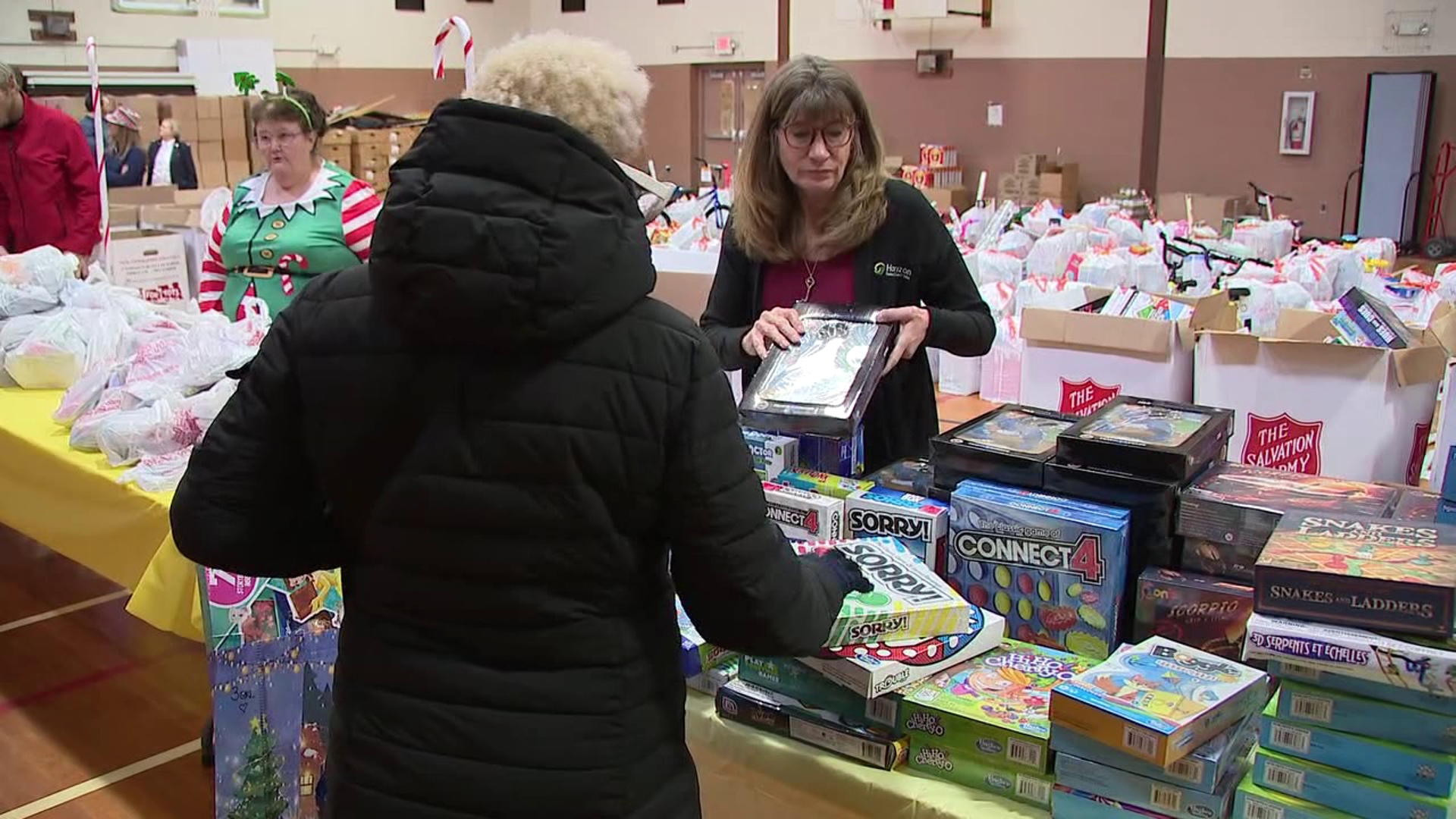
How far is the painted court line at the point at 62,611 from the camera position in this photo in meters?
3.79

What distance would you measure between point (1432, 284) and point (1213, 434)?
3949mm

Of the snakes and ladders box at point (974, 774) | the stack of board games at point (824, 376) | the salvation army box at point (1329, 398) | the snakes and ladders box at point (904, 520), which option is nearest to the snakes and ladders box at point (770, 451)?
the stack of board games at point (824, 376)

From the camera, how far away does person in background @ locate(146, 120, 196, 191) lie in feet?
33.9

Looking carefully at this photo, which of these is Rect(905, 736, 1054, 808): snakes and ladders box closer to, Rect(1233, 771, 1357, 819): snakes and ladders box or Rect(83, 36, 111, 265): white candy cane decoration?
Rect(1233, 771, 1357, 819): snakes and ladders box

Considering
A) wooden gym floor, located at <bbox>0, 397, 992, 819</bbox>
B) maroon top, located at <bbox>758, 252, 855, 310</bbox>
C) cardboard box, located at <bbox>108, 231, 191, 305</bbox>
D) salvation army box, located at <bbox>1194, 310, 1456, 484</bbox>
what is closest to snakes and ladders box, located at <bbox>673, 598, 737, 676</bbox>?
maroon top, located at <bbox>758, 252, 855, 310</bbox>

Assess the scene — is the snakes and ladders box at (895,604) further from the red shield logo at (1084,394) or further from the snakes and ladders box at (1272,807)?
the red shield logo at (1084,394)

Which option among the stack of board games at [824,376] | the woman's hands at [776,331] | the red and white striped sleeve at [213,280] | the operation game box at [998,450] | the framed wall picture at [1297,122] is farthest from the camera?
the framed wall picture at [1297,122]

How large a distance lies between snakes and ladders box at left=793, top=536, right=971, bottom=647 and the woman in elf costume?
2.24 m

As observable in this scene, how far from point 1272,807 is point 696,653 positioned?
0.71 metres

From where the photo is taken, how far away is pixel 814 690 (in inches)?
62.8

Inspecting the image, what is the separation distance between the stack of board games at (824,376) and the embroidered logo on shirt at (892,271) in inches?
8.2

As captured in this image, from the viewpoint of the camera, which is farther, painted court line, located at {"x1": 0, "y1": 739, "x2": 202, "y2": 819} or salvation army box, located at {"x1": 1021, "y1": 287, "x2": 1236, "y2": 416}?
salvation army box, located at {"x1": 1021, "y1": 287, "x2": 1236, "y2": 416}

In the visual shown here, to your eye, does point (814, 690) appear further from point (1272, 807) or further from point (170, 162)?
point (170, 162)

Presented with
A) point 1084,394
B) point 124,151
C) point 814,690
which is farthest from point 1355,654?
point 124,151
